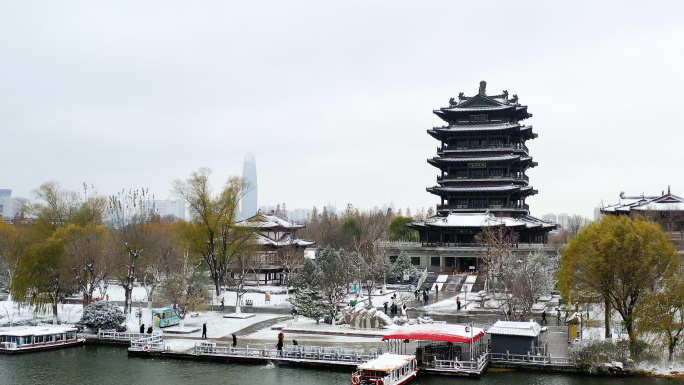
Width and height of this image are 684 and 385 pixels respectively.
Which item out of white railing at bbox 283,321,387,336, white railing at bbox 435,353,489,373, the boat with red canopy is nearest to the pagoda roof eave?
white railing at bbox 283,321,387,336

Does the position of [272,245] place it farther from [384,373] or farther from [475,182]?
[384,373]

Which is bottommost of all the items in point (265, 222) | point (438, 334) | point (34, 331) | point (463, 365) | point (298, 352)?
point (463, 365)

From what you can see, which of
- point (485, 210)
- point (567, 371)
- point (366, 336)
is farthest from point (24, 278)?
point (485, 210)

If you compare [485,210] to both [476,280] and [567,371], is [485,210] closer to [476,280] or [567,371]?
[476,280]

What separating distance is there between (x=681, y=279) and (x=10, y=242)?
2004 inches

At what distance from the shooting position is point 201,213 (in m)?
55.5

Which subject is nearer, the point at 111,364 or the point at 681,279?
the point at 681,279

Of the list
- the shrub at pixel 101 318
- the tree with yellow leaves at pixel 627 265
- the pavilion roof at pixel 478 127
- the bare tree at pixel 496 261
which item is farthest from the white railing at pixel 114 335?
the pavilion roof at pixel 478 127

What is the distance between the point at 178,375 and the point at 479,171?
50168 millimetres

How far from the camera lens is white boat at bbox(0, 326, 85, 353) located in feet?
115

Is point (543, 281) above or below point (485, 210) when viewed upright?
below

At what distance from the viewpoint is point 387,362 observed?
27.9 metres

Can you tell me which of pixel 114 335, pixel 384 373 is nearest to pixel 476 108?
pixel 114 335

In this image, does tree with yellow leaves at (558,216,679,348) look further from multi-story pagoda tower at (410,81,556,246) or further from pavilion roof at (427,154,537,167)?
pavilion roof at (427,154,537,167)
